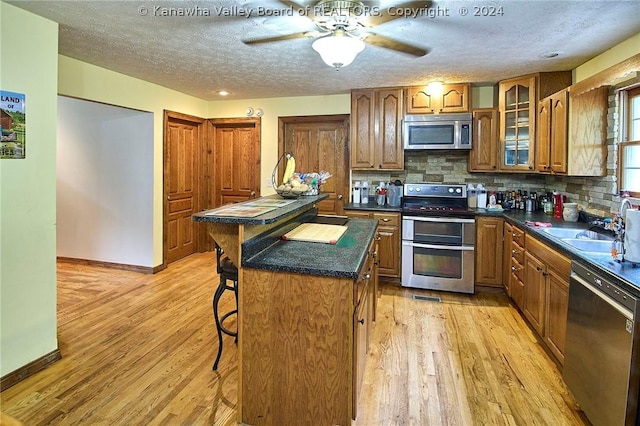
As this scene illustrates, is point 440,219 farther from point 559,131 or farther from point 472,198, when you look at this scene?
point 559,131

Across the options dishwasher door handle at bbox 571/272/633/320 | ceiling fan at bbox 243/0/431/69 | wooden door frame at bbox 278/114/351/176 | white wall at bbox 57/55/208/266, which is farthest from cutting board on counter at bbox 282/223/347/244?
white wall at bbox 57/55/208/266

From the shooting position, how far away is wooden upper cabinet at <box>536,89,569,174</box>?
317 centimetres

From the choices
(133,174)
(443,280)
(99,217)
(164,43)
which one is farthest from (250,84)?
(443,280)

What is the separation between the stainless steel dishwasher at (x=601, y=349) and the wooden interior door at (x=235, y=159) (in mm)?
4275

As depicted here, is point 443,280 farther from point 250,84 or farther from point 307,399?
point 250,84

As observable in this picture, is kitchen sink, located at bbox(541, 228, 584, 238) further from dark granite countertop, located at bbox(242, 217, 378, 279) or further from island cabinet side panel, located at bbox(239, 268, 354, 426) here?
island cabinet side panel, located at bbox(239, 268, 354, 426)

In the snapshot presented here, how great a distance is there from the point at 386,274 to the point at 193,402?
8.88 ft

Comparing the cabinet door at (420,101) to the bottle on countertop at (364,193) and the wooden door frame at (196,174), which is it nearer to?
the bottle on countertop at (364,193)

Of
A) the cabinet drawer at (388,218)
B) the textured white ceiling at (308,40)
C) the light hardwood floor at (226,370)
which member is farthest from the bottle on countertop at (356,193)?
the light hardwood floor at (226,370)

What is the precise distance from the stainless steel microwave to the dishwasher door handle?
241cm

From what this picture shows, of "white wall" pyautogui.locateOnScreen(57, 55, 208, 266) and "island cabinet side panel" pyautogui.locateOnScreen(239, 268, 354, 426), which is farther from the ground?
"white wall" pyautogui.locateOnScreen(57, 55, 208, 266)

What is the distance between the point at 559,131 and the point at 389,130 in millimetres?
1809

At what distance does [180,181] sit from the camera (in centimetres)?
520

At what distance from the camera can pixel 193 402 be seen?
7.12ft
